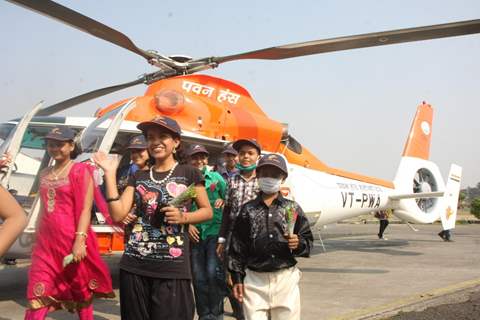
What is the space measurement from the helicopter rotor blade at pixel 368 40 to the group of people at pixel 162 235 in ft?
6.76

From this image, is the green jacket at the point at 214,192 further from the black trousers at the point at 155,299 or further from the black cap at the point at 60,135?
the black trousers at the point at 155,299

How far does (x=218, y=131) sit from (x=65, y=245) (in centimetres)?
409

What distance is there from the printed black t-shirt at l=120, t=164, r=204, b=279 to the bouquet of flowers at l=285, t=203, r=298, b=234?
63 cm

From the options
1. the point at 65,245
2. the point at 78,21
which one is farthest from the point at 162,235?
the point at 78,21

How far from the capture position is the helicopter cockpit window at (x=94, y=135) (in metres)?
5.28

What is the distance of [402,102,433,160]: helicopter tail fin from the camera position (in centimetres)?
1272

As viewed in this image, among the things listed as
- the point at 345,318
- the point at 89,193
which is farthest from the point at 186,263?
the point at 345,318

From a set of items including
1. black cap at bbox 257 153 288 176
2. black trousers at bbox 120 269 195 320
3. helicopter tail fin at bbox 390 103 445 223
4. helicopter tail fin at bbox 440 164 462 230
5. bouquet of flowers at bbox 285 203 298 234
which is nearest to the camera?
black trousers at bbox 120 269 195 320

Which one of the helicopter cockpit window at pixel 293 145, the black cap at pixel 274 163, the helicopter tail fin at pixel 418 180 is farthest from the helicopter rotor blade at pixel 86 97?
the helicopter tail fin at pixel 418 180

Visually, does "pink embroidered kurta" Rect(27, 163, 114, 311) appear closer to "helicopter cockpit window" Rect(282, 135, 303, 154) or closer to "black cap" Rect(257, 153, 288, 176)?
"black cap" Rect(257, 153, 288, 176)

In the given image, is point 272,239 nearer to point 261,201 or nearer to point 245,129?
point 261,201

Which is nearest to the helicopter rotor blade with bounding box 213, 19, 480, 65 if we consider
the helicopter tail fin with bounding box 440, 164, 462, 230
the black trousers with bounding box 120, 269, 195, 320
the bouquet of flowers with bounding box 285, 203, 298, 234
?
the bouquet of flowers with bounding box 285, 203, 298, 234

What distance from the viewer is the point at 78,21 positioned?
205 inches

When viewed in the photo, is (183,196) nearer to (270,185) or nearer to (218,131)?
(270,185)
